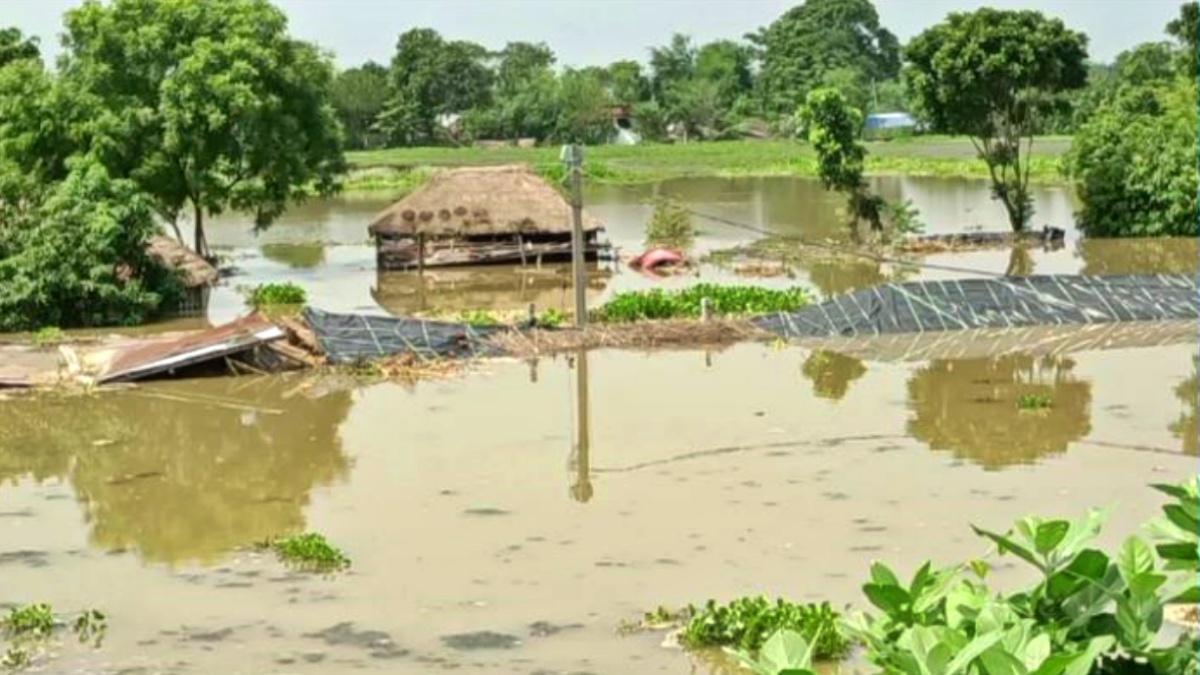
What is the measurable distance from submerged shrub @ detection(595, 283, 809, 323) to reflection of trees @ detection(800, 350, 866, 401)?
273cm

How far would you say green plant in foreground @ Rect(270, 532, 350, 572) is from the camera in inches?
437

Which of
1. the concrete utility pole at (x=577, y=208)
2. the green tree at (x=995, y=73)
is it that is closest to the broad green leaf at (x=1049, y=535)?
the concrete utility pole at (x=577, y=208)

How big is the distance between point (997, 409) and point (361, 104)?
209ft

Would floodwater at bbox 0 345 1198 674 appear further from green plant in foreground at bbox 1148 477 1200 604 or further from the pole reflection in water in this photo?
green plant in foreground at bbox 1148 477 1200 604

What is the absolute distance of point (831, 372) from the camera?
18719 mm

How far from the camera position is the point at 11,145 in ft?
86.1

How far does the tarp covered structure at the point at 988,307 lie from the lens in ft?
68.7

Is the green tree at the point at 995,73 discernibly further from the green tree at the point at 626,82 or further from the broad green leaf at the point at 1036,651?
the green tree at the point at 626,82

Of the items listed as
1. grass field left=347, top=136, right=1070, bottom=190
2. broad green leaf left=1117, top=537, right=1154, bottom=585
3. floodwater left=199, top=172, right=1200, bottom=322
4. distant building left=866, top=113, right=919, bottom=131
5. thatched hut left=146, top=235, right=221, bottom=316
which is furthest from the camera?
distant building left=866, top=113, right=919, bottom=131

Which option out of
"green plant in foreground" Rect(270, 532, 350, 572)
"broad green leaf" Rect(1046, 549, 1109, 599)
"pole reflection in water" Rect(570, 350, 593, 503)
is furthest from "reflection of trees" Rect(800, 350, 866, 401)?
"broad green leaf" Rect(1046, 549, 1109, 599)

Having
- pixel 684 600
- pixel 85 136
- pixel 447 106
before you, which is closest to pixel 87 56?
pixel 85 136

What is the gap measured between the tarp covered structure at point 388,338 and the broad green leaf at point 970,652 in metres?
17.0

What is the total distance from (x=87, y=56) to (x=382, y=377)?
457 inches

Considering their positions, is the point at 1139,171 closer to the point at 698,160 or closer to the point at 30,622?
the point at 30,622
